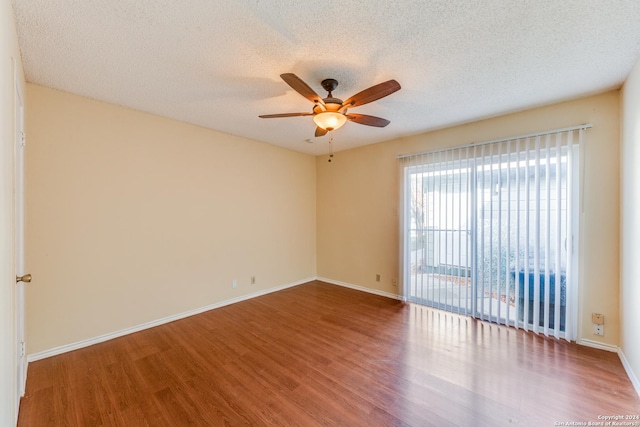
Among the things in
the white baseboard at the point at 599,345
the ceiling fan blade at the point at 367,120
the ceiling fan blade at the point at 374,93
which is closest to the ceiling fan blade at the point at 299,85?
the ceiling fan blade at the point at 374,93

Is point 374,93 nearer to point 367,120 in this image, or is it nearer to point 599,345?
point 367,120

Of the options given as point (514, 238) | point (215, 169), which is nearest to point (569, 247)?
point (514, 238)

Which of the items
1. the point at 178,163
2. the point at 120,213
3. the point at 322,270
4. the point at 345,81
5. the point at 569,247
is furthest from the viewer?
the point at 322,270

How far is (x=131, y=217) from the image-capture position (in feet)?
9.78

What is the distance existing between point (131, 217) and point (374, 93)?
2.91 metres

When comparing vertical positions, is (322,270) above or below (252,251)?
below

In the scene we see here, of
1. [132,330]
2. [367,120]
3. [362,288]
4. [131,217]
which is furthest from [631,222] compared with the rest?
[132,330]

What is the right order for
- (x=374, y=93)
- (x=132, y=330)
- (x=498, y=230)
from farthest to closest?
(x=498, y=230) → (x=132, y=330) → (x=374, y=93)

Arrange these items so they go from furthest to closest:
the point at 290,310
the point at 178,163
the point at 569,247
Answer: the point at 290,310, the point at 178,163, the point at 569,247

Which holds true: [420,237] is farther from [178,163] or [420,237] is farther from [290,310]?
[178,163]

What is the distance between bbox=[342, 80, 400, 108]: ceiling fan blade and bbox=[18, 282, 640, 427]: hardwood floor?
2.23 metres

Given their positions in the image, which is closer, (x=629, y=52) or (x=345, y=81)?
(x=629, y=52)

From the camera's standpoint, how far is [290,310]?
3631mm

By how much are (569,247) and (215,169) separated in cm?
428
